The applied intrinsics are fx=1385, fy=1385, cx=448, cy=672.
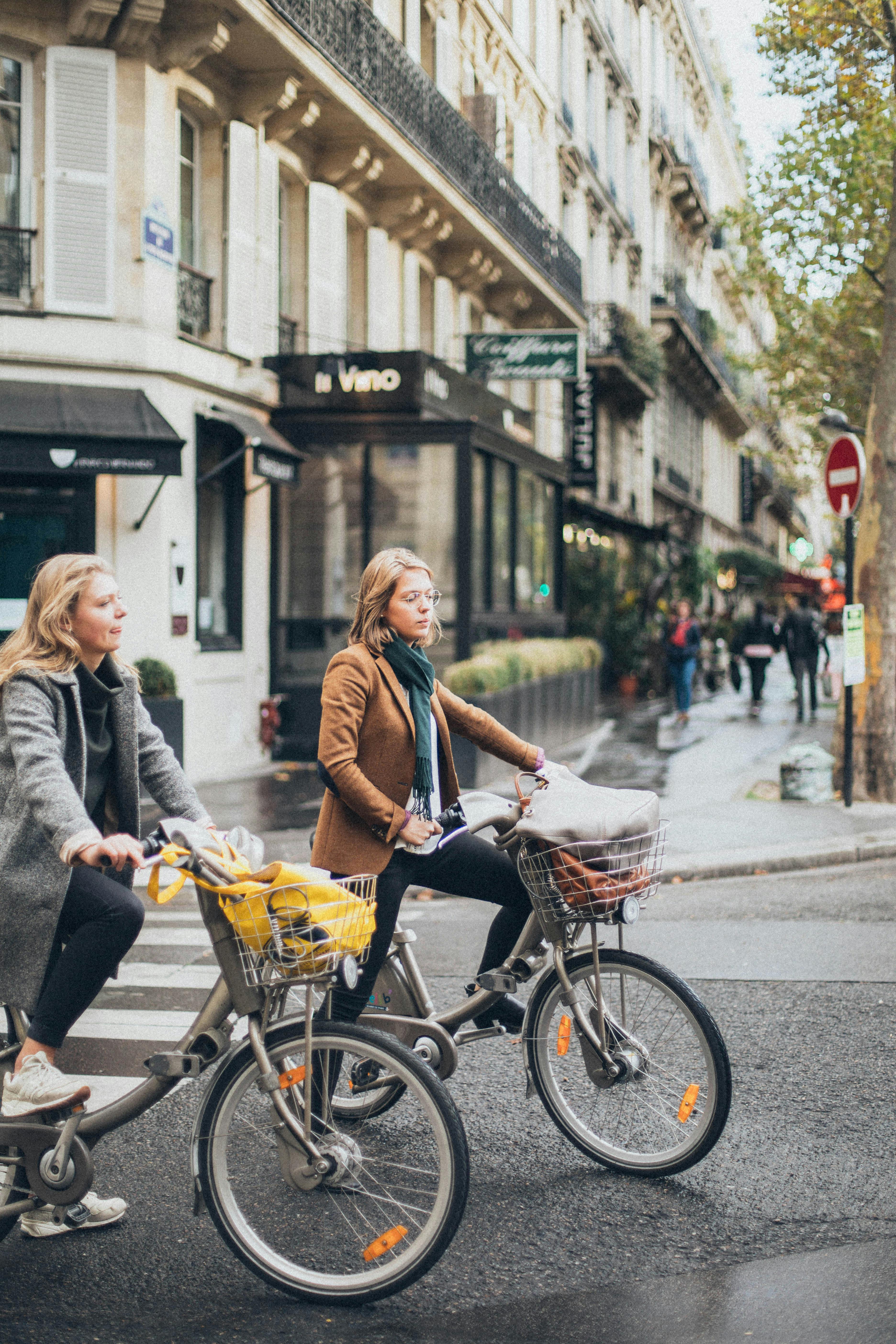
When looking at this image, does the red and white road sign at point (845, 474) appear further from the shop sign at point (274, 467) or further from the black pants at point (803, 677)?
the black pants at point (803, 677)

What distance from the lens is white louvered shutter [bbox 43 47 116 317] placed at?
12.4m

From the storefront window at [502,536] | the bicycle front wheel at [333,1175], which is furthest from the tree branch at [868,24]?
the bicycle front wheel at [333,1175]

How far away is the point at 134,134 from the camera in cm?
1271

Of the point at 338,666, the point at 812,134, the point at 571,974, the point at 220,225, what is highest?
the point at 812,134

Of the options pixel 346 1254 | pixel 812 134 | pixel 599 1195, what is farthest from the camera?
pixel 812 134

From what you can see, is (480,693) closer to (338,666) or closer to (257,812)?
(257,812)

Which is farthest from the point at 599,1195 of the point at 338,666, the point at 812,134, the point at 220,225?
the point at 812,134

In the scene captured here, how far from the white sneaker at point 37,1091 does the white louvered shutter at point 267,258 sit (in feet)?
40.9

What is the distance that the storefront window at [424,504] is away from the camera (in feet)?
51.0

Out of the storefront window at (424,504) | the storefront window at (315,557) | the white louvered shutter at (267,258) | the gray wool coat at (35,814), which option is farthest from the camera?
the storefront window at (315,557)

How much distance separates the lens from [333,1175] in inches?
129

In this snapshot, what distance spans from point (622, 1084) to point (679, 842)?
619 cm

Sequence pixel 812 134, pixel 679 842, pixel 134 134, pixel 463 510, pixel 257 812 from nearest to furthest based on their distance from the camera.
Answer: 1. pixel 679 842
2. pixel 257 812
3. pixel 134 134
4. pixel 463 510
5. pixel 812 134

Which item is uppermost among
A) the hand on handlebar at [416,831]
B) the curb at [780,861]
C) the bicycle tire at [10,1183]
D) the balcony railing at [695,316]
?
the balcony railing at [695,316]
